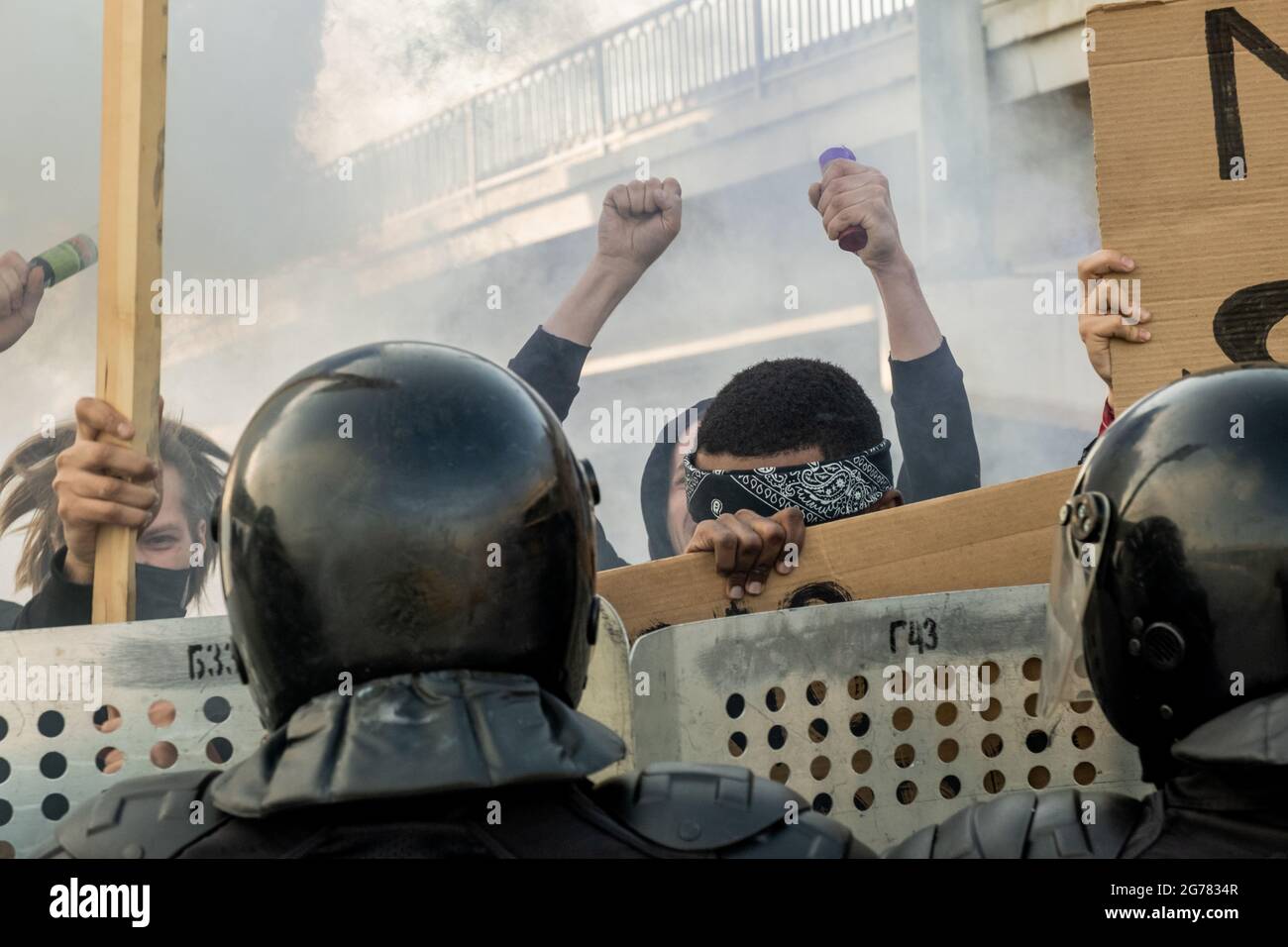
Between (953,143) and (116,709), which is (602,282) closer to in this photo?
(116,709)

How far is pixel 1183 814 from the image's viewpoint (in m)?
1.36

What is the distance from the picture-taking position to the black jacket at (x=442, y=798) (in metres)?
1.24

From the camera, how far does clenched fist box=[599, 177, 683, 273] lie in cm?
365

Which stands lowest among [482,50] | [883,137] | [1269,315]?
[1269,315]

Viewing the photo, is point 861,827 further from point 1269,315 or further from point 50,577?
point 50,577

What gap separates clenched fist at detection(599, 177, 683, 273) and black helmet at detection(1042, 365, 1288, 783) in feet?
7.28

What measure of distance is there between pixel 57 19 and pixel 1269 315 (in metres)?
6.89

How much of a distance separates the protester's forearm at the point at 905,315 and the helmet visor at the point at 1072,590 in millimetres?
1669

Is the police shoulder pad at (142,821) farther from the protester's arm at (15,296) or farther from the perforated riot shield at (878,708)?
the protester's arm at (15,296)

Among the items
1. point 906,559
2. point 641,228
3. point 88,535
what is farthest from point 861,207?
point 88,535

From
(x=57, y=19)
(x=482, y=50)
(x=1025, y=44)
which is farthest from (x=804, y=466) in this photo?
(x=57, y=19)

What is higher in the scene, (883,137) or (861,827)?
(883,137)

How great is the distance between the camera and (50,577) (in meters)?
2.53

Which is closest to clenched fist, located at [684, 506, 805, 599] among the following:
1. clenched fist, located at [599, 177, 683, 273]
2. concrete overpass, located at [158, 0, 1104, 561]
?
clenched fist, located at [599, 177, 683, 273]
